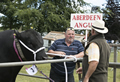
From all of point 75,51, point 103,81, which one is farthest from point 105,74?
point 75,51

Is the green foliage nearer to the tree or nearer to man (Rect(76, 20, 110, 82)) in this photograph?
man (Rect(76, 20, 110, 82))

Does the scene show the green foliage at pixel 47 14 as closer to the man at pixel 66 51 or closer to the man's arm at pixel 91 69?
the man at pixel 66 51

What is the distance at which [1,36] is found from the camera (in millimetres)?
3098

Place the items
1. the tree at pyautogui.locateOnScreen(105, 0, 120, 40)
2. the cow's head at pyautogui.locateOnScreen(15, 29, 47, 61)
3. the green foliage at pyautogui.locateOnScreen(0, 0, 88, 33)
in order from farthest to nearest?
the tree at pyautogui.locateOnScreen(105, 0, 120, 40), the green foliage at pyautogui.locateOnScreen(0, 0, 88, 33), the cow's head at pyautogui.locateOnScreen(15, 29, 47, 61)

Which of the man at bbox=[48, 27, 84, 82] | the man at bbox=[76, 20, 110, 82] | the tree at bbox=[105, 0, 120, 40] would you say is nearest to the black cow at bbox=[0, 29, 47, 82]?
the man at bbox=[48, 27, 84, 82]

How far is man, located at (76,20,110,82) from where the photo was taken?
83.4 inches

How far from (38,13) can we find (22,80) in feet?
17.5

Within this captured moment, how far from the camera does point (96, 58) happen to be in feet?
6.88

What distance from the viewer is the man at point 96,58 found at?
6.95ft

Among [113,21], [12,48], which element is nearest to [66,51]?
[12,48]

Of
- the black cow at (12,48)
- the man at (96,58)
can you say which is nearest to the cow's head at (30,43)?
the black cow at (12,48)

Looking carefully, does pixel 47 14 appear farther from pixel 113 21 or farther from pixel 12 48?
pixel 113 21

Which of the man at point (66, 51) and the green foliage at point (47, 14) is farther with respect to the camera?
the green foliage at point (47, 14)

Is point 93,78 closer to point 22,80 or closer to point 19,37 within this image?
point 19,37
